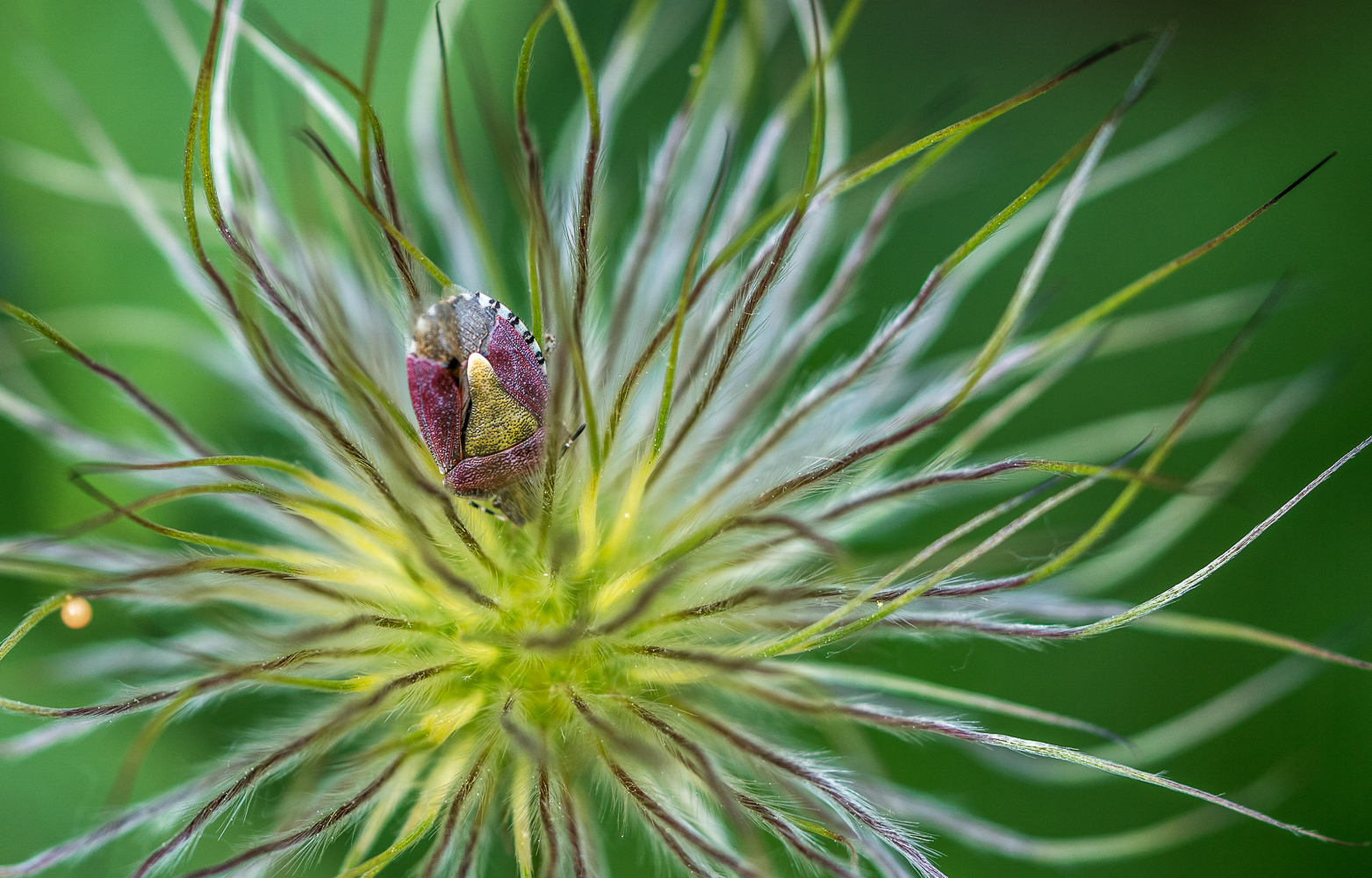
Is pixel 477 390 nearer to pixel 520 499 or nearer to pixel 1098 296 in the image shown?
pixel 520 499

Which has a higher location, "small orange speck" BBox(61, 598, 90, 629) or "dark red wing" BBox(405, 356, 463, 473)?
"dark red wing" BBox(405, 356, 463, 473)

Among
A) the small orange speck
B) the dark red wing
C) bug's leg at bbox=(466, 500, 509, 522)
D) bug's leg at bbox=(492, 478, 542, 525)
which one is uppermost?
the dark red wing

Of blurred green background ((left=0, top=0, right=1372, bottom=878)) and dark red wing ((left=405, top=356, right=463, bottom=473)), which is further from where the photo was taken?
blurred green background ((left=0, top=0, right=1372, bottom=878))

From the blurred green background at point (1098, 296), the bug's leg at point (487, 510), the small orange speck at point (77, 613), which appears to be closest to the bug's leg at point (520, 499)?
the bug's leg at point (487, 510)

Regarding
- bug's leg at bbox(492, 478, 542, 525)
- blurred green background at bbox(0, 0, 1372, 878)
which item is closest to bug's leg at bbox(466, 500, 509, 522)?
bug's leg at bbox(492, 478, 542, 525)

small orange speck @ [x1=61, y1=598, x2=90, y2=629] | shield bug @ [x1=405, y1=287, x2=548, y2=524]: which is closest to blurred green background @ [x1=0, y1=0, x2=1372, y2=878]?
small orange speck @ [x1=61, y1=598, x2=90, y2=629]

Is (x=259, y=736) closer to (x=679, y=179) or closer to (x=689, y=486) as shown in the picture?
(x=689, y=486)

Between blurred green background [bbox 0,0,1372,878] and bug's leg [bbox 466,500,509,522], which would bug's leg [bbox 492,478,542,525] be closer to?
bug's leg [bbox 466,500,509,522]

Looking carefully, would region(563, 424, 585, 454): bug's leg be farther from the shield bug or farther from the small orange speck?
the small orange speck
